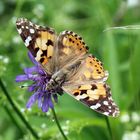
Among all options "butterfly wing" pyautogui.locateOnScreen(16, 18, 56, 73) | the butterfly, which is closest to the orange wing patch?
the butterfly

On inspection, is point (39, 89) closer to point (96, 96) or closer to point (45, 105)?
point (45, 105)

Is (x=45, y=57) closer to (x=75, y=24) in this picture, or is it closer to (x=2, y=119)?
(x=2, y=119)

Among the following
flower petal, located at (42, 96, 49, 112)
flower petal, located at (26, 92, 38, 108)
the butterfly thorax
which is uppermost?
the butterfly thorax

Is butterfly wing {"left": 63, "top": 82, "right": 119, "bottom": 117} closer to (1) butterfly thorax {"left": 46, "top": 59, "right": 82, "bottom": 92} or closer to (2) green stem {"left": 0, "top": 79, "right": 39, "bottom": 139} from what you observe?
(1) butterfly thorax {"left": 46, "top": 59, "right": 82, "bottom": 92}

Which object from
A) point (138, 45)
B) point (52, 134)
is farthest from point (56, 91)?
point (138, 45)

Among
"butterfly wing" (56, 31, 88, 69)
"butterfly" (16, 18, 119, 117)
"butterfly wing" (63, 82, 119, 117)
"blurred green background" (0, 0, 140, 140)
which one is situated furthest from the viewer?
"blurred green background" (0, 0, 140, 140)

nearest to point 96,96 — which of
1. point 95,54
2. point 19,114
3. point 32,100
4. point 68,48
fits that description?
point 32,100
